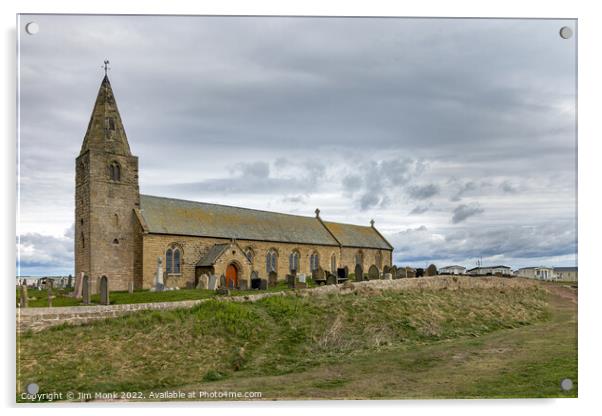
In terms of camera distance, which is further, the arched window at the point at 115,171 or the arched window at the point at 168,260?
the arched window at the point at 168,260

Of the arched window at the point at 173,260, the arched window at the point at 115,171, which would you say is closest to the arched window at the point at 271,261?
the arched window at the point at 173,260

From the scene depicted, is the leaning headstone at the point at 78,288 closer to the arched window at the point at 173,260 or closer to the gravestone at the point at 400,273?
the arched window at the point at 173,260

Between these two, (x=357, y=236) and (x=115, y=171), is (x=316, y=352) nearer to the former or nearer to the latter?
(x=115, y=171)

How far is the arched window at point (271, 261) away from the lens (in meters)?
30.7

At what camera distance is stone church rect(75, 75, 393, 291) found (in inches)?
869

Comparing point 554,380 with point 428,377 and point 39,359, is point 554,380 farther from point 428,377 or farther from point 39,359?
point 39,359

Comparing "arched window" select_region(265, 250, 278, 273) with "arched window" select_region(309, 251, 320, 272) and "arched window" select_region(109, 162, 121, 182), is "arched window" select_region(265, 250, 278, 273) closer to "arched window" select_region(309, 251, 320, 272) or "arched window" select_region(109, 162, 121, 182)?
"arched window" select_region(309, 251, 320, 272)

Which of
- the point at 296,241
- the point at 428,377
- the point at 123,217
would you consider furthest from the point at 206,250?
the point at 428,377

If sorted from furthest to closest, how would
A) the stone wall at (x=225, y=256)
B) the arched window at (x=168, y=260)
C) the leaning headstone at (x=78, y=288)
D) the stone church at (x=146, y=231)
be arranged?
the arched window at (x=168, y=260), the stone wall at (x=225, y=256), the stone church at (x=146, y=231), the leaning headstone at (x=78, y=288)

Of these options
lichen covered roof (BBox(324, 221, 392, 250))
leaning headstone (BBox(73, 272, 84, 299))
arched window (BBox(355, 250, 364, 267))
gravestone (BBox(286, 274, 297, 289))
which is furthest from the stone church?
arched window (BBox(355, 250, 364, 267))

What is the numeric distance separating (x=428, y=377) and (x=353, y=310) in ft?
19.9

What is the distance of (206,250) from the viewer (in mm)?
26578

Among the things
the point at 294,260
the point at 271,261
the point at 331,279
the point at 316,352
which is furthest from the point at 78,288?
the point at 294,260

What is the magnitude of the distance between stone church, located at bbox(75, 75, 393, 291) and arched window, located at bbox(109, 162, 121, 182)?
45 mm
